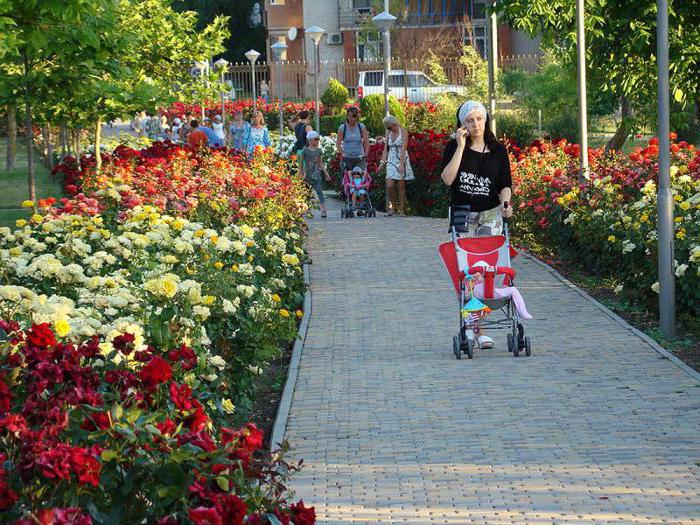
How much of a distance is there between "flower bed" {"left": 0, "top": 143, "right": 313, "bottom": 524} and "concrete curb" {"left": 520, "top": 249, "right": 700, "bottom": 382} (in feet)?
8.58

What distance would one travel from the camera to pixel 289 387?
8.48 meters

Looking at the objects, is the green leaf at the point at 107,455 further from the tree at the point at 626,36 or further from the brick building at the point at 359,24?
the brick building at the point at 359,24

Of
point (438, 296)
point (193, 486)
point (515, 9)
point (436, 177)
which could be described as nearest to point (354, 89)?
point (436, 177)

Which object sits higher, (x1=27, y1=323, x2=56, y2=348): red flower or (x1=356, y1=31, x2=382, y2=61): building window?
(x1=356, y1=31, x2=382, y2=61): building window

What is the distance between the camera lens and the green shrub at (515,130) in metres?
24.6

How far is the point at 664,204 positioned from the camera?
32.5 ft

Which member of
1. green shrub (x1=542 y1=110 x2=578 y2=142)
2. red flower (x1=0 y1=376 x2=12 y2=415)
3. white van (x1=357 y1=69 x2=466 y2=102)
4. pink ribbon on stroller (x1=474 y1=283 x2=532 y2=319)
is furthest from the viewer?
white van (x1=357 y1=69 x2=466 y2=102)

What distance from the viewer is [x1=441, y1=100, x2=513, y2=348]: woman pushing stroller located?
31.6 feet

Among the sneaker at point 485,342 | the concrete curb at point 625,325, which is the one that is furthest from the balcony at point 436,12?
the sneaker at point 485,342

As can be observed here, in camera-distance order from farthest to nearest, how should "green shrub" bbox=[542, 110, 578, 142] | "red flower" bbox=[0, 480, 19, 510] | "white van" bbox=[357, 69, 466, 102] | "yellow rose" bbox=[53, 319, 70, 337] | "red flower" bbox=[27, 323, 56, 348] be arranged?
"white van" bbox=[357, 69, 466, 102]
"green shrub" bbox=[542, 110, 578, 142]
"yellow rose" bbox=[53, 319, 70, 337]
"red flower" bbox=[27, 323, 56, 348]
"red flower" bbox=[0, 480, 19, 510]

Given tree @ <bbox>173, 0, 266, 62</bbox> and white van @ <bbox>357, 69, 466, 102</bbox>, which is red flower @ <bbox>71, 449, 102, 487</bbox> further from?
tree @ <bbox>173, 0, 266, 62</bbox>

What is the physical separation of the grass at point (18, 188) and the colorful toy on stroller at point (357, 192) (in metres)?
5.90

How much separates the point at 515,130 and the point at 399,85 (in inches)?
1067

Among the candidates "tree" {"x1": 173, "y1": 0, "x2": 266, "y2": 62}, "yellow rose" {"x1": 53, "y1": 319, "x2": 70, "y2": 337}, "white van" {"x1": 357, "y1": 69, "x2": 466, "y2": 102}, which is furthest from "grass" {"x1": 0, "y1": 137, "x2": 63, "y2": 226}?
"tree" {"x1": 173, "y1": 0, "x2": 266, "y2": 62}
